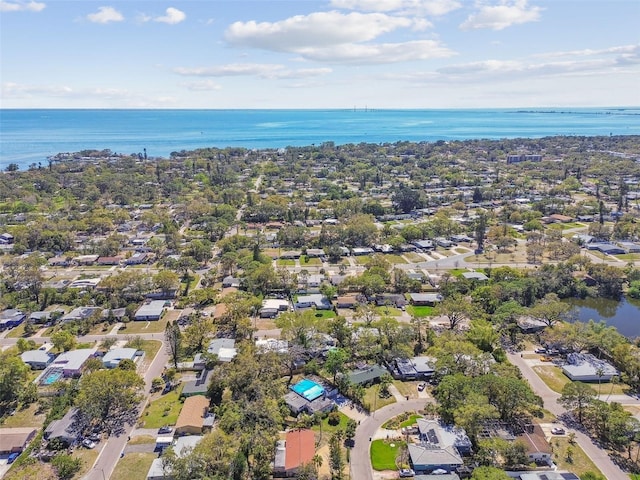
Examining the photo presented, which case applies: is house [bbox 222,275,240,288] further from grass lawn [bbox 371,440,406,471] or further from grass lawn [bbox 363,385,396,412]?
grass lawn [bbox 371,440,406,471]

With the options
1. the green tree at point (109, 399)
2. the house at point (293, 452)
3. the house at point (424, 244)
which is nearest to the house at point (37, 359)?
the green tree at point (109, 399)

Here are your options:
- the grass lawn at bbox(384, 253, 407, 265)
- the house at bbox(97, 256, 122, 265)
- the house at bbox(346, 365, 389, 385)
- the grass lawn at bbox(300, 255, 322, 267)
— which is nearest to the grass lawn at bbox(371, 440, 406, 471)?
the house at bbox(346, 365, 389, 385)

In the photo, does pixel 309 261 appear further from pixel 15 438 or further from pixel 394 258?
pixel 15 438

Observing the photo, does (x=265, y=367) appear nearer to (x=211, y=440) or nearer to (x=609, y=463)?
(x=211, y=440)

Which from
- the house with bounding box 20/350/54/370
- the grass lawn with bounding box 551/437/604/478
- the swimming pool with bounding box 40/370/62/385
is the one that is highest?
the house with bounding box 20/350/54/370

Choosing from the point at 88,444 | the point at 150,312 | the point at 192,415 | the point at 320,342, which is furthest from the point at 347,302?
the point at 88,444

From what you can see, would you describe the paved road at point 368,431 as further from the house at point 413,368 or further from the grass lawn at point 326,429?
the house at point 413,368
